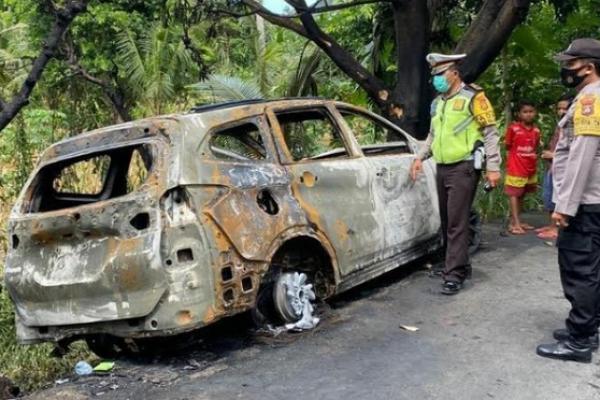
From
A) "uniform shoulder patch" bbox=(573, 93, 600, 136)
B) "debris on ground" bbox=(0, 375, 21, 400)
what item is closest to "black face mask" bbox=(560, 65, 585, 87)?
"uniform shoulder patch" bbox=(573, 93, 600, 136)

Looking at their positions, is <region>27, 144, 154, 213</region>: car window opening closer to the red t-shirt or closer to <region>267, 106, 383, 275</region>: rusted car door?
<region>267, 106, 383, 275</region>: rusted car door

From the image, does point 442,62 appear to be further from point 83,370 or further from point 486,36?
point 83,370

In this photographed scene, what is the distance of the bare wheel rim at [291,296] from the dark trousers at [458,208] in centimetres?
141

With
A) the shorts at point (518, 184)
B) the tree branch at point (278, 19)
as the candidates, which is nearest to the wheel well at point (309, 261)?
the shorts at point (518, 184)

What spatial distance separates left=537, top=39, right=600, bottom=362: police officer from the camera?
146 inches

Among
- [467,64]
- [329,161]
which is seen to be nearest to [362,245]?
[329,161]

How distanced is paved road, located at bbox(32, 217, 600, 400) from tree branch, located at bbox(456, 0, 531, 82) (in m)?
3.45

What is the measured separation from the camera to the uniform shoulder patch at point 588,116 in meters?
3.67

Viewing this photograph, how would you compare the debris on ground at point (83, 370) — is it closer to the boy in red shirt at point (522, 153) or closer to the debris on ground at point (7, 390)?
the debris on ground at point (7, 390)

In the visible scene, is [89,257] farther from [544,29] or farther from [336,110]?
[544,29]

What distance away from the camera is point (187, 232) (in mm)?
4074

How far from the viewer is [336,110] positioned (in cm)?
571

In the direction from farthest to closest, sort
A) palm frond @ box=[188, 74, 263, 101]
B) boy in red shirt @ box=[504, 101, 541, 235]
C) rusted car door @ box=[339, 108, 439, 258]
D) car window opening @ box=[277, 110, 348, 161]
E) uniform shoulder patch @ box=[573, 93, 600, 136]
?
palm frond @ box=[188, 74, 263, 101], car window opening @ box=[277, 110, 348, 161], boy in red shirt @ box=[504, 101, 541, 235], rusted car door @ box=[339, 108, 439, 258], uniform shoulder patch @ box=[573, 93, 600, 136]

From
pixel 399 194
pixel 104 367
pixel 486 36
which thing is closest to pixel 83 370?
pixel 104 367
